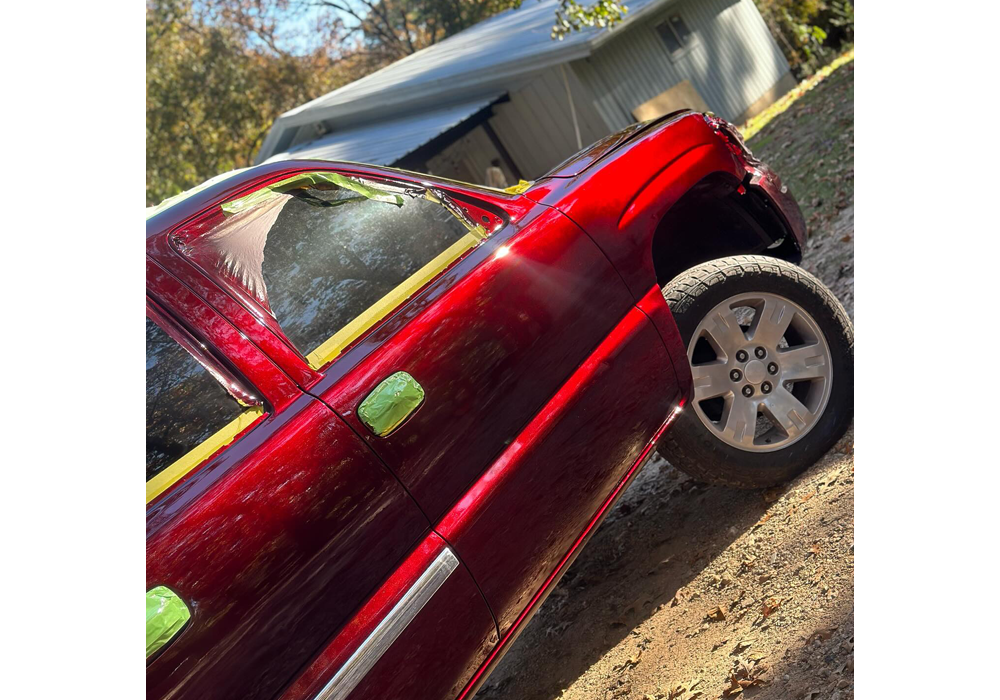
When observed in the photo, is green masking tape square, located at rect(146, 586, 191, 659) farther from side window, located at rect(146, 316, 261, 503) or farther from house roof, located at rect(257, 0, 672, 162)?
house roof, located at rect(257, 0, 672, 162)

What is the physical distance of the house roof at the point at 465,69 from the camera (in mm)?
14008

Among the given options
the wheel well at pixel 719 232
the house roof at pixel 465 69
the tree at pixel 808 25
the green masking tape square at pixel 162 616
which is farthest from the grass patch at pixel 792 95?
the green masking tape square at pixel 162 616

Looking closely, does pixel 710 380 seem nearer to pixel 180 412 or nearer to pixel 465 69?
pixel 180 412

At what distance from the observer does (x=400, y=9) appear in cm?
3675

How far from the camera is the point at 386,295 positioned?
2494 mm

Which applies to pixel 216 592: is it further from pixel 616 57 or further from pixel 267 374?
pixel 616 57

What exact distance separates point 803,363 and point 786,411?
21cm

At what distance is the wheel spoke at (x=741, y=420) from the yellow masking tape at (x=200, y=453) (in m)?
1.82

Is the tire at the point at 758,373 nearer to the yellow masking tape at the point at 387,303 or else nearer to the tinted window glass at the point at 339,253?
the yellow masking tape at the point at 387,303

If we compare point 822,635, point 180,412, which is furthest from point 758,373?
point 180,412

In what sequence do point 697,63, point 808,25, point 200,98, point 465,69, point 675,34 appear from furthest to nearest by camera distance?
point 200,98 < point 808,25 < point 697,63 < point 675,34 < point 465,69

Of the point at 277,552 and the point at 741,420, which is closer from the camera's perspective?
the point at 277,552
